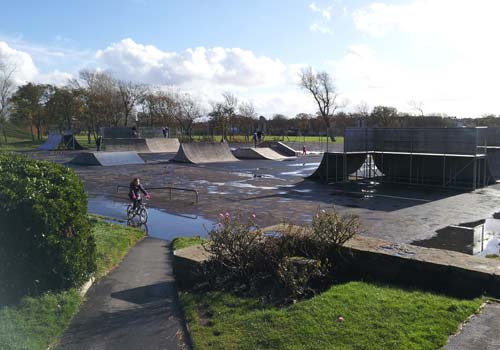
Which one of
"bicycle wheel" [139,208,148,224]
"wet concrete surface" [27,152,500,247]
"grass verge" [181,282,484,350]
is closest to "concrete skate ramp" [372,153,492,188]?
"wet concrete surface" [27,152,500,247]

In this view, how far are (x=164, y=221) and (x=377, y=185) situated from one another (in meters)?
13.1

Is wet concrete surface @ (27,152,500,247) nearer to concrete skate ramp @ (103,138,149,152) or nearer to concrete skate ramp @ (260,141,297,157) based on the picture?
concrete skate ramp @ (260,141,297,157)

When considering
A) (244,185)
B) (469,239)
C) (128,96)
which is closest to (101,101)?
(128,96)

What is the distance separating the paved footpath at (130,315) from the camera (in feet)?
16.2

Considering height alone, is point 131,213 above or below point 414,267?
below

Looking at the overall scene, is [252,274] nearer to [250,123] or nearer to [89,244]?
[89,244]

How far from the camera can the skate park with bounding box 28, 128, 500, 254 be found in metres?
13.9

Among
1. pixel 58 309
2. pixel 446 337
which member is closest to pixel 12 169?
pixel 58 309

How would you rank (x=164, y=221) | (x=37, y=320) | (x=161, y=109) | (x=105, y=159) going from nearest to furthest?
(x=37, y=320) → (x=164, y=221) → (x=105, y=159) → (x=161, y=109)

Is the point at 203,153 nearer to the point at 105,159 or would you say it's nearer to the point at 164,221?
the point at 105,159

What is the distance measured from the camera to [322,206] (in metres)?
16.3

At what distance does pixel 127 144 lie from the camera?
4984cm

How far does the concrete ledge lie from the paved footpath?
666mm

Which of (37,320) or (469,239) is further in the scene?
(469,239)
